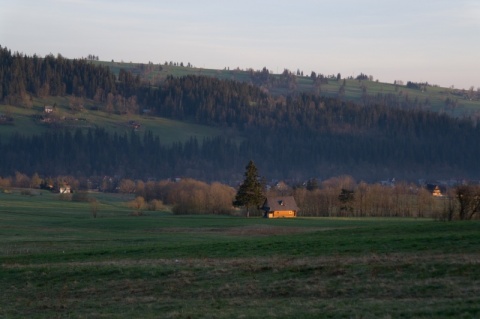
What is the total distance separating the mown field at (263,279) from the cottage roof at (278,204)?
181ft

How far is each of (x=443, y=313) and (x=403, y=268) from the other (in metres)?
6.34

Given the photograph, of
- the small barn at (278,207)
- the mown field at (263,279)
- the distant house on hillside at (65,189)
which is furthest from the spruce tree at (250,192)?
the distant house on hillside at (65,189)

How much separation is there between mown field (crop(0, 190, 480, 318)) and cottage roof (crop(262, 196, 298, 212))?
2175 inches

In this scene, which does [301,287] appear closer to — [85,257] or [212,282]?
[212,282]

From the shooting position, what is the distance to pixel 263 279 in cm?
2539

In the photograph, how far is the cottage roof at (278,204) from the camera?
315 ft

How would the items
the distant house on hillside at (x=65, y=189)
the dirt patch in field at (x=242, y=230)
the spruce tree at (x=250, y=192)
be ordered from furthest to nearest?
the distant house on hillside at (x=65, y=189), the spruce tree at (x=250, y=192), the dirt patch in field at (x=242, y=230)

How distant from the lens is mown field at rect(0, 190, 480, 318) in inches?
808

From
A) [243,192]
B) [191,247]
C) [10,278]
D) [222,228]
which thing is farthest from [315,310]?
[243,192]

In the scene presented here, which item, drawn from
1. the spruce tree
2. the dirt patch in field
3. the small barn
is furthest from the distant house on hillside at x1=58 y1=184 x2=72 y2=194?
the dirt patch in field

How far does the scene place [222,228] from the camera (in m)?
68.9

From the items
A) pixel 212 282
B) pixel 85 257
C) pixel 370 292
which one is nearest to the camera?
pixel 370 292

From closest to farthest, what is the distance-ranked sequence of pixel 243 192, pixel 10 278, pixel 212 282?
pixel 212 282
pixel 10 278
pixel 243 192

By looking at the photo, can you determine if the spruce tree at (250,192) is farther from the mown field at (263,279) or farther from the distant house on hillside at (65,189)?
the distant house on hillside at (65,189)
